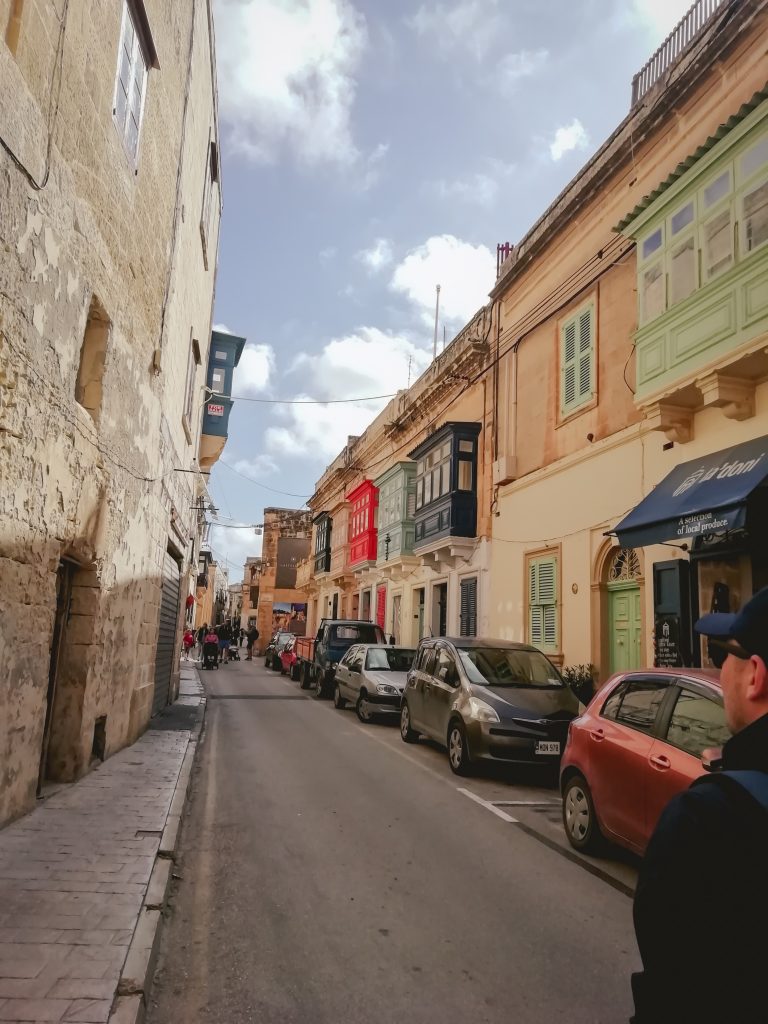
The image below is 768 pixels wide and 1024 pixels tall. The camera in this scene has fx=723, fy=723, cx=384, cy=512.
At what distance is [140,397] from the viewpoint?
932 cm

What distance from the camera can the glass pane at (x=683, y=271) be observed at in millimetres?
10898

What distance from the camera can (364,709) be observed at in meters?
15.2

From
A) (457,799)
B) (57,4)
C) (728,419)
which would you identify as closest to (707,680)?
(457,799)

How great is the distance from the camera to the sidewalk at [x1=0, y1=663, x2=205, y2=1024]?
3.24 m

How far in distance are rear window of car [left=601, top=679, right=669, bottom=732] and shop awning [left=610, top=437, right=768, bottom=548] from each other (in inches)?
138

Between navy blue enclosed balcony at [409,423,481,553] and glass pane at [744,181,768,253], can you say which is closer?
glass pane at [744,181,768,253]

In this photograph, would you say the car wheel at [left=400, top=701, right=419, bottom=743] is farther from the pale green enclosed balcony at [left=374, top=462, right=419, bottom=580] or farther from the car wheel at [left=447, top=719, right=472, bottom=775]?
the pale green enclosed balcony at [left=374, top=462, right=419, bottom=580]

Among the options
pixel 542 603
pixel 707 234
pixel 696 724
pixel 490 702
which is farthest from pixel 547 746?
pixel 707 234

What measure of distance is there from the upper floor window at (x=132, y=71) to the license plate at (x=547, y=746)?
27.8ft

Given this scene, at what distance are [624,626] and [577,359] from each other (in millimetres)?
5610

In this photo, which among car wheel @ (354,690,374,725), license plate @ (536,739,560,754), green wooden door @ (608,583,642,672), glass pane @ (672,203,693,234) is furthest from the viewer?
car wheel @ (354,690,374,725)

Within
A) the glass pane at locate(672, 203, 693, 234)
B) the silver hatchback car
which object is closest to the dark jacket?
the glass pane at locate(672, 203, 693, 234)

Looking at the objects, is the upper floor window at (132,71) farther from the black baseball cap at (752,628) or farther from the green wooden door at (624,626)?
the green wooden door at (624,626)

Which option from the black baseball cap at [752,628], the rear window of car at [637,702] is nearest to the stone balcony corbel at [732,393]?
the rear window of car at [637,702]
